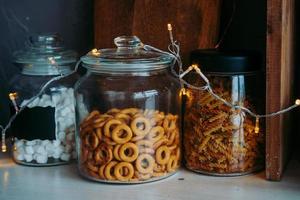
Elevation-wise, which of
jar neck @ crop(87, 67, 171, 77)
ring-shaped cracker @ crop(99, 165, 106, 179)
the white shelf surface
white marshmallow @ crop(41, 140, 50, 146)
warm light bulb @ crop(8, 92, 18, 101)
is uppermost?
jar neck @ crop(87, 67, 171, 77)

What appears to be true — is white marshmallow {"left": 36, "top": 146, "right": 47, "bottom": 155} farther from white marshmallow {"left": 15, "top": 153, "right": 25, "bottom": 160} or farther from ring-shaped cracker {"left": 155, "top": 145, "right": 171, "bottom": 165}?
ring-shaped cracker {"left": 155, "top": 145, "right": 171, "bottom": 165}

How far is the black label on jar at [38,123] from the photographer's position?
2.43ft

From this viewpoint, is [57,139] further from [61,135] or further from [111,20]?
[111,20]

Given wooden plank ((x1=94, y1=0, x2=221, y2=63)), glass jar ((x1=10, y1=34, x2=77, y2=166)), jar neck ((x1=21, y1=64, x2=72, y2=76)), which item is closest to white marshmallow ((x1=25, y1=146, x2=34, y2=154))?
glass jar ((x1=10, y1=34, x2=77, y2=166))

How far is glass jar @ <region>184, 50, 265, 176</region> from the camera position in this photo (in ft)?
2.22

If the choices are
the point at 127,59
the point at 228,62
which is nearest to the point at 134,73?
the point at 127,59

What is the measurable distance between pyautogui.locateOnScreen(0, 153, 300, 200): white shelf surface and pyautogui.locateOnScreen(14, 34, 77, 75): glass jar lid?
154 mm

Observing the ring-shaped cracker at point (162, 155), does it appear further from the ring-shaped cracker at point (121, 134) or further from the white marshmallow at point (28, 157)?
the white marshmallow at point (28, 157)

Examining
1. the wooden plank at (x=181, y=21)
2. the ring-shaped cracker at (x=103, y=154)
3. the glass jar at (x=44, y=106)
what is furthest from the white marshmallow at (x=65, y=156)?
the wooden plank at (x=181, y=21)

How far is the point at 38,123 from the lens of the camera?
0.74 metres

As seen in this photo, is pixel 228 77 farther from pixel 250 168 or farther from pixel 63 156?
pixel 63 156

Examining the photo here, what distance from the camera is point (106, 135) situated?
0.66 meters

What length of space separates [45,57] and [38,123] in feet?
0.33

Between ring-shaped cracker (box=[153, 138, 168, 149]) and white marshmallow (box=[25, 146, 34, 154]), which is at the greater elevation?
ring-shaped cracker (box=[153, 138, 168, 149])
